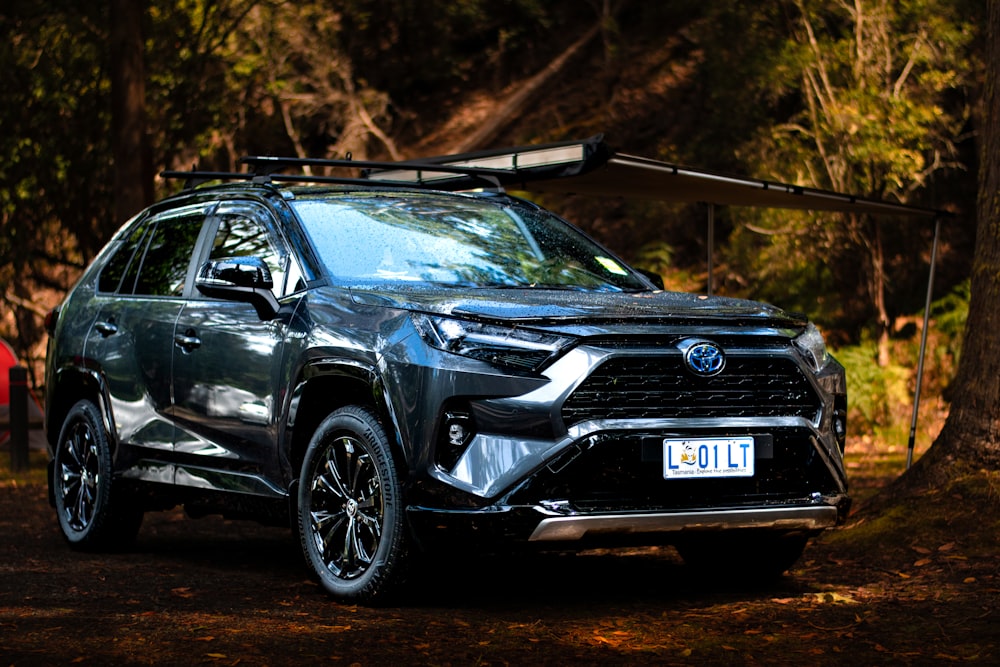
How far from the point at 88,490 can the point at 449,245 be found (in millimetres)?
2889

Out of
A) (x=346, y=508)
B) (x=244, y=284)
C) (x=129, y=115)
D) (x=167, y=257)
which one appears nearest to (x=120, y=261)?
(x=167, y=257)

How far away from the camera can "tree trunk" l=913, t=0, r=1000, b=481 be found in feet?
25.6

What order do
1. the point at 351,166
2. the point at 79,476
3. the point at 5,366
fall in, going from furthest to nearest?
the point at 5,366 → the point at 79,476 → the point at 351,166

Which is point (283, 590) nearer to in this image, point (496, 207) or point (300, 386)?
point (300, 386)

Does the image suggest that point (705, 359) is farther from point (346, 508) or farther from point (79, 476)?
point (79, 476)

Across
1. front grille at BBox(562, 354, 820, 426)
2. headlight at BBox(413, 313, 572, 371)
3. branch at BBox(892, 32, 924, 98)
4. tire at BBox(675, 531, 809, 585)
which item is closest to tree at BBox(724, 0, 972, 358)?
branch at BBox(892, 32, 924, 98)

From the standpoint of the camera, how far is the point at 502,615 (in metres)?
5.99

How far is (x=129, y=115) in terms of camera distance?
17078 millimetres

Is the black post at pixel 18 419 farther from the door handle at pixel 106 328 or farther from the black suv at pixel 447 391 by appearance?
the black suv at pixel 447 391

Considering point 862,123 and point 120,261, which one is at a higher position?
point 862,123

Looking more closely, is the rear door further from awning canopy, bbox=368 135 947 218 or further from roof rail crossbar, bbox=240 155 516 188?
awning canopy, bbox=368 135 947 218

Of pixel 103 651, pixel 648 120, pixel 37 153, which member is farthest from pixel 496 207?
pixel 648 120

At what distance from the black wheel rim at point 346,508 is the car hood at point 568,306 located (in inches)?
25.7

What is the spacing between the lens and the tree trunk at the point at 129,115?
16906mm
